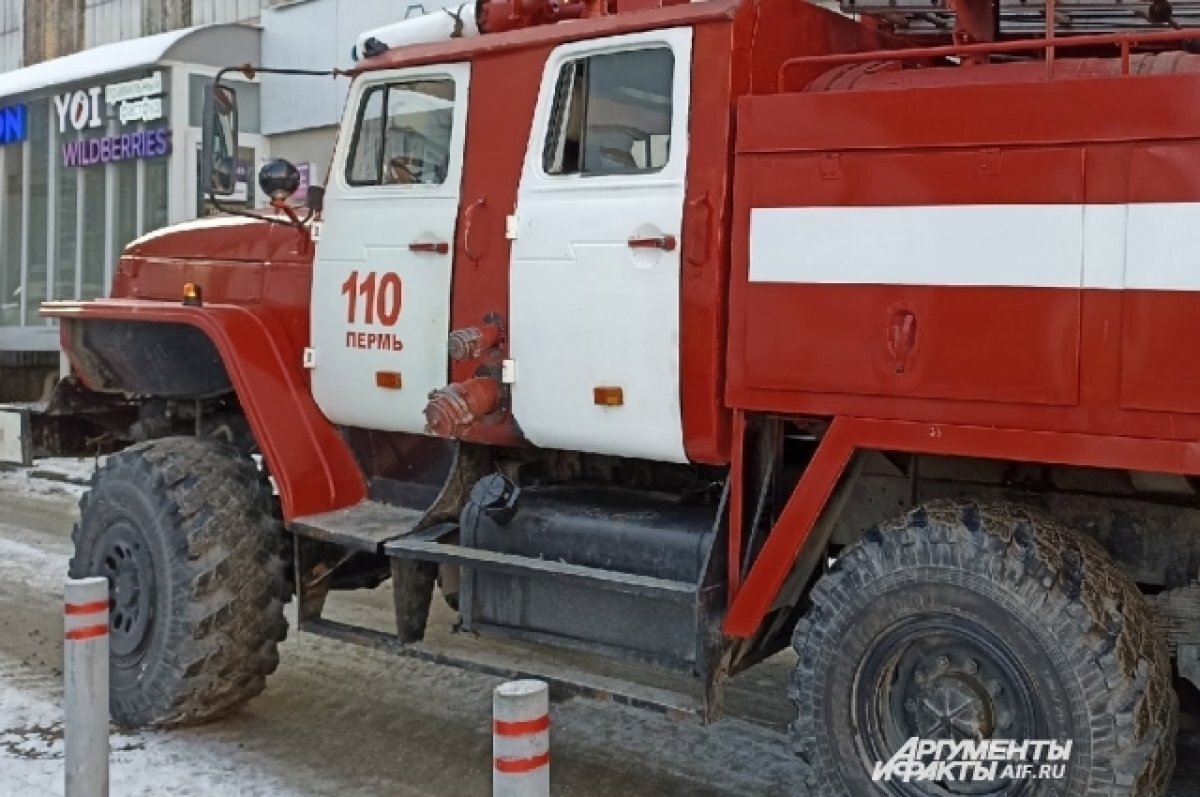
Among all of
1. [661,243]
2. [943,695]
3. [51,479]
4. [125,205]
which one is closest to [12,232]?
[125,205]

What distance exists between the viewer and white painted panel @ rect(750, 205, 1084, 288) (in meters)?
3.66

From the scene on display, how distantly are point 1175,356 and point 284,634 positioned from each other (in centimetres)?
373

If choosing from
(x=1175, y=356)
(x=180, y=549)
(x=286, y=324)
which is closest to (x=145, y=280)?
(x=286, y=324)

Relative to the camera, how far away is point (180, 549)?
214 inches

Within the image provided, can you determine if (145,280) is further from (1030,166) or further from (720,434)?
(1030,166)

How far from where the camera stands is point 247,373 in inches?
217

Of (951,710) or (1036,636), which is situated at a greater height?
(1036,636)

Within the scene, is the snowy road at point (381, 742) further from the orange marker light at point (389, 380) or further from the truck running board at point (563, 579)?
the orange marker light at point (389, 380)

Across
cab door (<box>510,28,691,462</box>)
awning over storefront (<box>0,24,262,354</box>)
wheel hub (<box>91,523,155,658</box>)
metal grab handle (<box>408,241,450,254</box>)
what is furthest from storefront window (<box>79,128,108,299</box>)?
cab door (<box>510,28,691,462</box>)

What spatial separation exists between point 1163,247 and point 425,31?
10.2 ft

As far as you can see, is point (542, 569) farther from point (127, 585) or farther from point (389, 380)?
point (127, 585)

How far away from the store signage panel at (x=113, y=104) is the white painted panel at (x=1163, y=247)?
45.7ft

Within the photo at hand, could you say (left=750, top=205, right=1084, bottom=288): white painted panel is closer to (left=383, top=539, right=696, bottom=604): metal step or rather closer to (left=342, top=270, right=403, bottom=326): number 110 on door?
(left=383, top=539, right=696, bottom=604): metal step

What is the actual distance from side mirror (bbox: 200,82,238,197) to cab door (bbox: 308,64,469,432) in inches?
16.6
